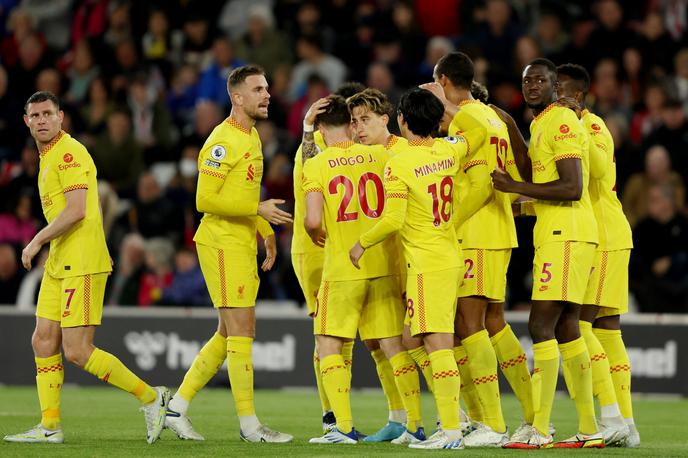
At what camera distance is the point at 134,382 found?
9.42m

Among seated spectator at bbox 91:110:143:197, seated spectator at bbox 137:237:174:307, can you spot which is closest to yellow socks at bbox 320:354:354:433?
seated spectator at bbox 137:237:174:307

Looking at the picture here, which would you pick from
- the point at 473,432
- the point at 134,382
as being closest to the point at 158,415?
the point at 134,382

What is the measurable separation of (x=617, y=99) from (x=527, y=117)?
128 centimetres

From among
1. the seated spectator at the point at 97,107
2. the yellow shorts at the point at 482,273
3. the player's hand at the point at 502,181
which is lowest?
the yellow shorts at the point at 482,273

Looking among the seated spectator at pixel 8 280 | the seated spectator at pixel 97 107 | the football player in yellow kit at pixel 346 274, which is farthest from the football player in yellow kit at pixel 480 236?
the seated spectator at pixel 97 107

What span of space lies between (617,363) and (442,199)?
2.11 metres

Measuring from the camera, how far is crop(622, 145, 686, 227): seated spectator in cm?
1535

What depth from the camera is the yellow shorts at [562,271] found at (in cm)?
886

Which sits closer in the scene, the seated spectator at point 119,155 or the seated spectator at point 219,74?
the seated spectator at point 119,155

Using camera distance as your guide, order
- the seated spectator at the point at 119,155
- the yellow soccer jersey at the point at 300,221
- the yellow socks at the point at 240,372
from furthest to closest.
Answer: the seated spectator at the point at 119,155
the yellow soccer jersey at the point at 300,221
the yellow socks at the point at 240,372

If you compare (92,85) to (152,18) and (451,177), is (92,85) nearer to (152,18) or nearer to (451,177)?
(152,18)

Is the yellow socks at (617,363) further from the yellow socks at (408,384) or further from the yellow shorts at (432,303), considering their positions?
the yellow shorts at (432,303)

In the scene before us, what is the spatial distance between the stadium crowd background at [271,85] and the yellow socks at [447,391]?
6.77 metres

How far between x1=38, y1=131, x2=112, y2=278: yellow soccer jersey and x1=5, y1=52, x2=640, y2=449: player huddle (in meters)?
0.02
